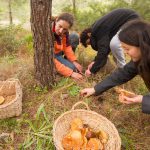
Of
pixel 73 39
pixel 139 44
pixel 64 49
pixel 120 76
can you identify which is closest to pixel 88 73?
pixel 64 49

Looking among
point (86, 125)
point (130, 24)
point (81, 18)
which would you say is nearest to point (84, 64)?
point (86, 125)

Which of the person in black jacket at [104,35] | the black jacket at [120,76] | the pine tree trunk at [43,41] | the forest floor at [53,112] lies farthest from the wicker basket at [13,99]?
the person in black jacket at [104,35]

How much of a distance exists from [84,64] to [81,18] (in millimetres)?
3367

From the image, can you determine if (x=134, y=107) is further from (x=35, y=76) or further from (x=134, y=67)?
(x=35, y=76)

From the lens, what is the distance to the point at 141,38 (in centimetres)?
233

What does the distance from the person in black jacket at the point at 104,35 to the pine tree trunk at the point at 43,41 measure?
0.59 m

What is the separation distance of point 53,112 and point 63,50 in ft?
3.91

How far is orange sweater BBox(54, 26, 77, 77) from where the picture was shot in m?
3.93

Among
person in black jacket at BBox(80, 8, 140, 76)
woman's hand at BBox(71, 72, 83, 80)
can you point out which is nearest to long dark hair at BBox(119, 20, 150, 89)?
person in black jacket at BBox(80, 8, 140, 76)

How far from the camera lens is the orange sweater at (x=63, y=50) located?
3928 millimetres

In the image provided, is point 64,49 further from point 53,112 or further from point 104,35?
point 53,112

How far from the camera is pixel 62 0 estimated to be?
27.7 ft

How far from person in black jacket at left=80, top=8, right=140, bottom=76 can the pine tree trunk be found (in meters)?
0.59

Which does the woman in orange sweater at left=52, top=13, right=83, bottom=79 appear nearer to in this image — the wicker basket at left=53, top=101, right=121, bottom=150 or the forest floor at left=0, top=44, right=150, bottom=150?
the forest floor at left=0, top=44, right=150, bottom=150
